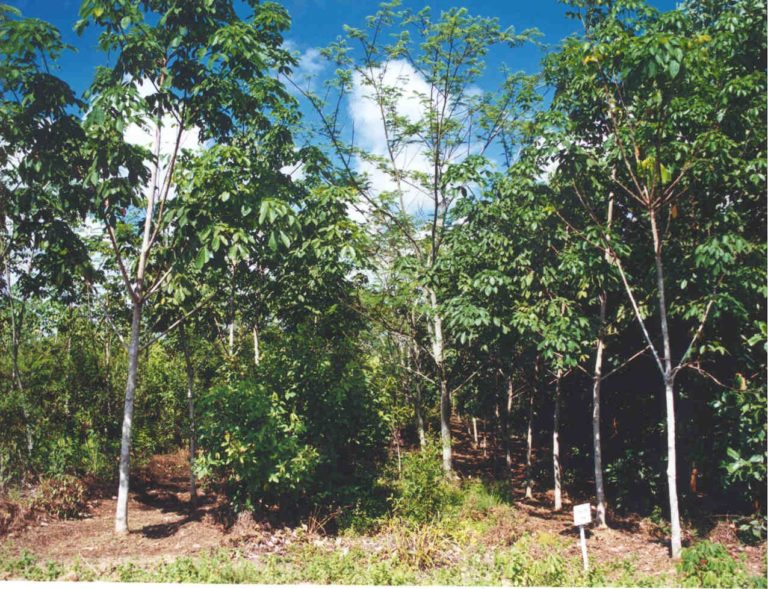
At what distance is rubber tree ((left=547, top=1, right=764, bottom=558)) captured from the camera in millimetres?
5254

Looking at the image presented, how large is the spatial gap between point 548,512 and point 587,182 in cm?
576

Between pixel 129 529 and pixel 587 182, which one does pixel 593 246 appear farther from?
pixel 129 529

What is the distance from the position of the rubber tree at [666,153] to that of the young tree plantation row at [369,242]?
4 cm

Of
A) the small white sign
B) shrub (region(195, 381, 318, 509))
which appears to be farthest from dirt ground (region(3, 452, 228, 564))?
the small white sign

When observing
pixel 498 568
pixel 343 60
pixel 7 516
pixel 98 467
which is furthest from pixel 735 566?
pixel 98 467

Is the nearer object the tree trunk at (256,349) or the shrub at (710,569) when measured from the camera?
the shrub at (710,569)

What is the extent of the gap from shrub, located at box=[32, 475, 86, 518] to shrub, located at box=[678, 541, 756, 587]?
8.28m

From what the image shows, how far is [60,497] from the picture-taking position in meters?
7.32

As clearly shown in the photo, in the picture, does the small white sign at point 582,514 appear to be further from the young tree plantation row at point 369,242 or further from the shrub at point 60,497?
the shrub at point 60,497

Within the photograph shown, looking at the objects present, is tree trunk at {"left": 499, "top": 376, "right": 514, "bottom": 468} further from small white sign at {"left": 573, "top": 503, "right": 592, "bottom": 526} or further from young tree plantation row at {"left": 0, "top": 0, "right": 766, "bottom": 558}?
small white sign at {"left": 573, "top": 503, "right": 592, "bottom": 526}

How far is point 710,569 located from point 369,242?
5821 millimetres

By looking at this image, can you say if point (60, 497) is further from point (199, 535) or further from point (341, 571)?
point (341, 571)

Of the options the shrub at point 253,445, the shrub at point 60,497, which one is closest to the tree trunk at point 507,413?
the shrub at point 253,445

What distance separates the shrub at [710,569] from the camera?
16.2 ft
